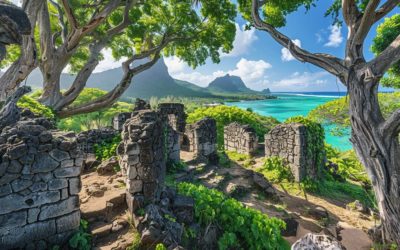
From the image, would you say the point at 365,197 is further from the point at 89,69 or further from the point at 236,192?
the point at 89,69

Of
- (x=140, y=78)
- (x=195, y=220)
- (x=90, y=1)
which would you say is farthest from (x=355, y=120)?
(x=140, y=78)

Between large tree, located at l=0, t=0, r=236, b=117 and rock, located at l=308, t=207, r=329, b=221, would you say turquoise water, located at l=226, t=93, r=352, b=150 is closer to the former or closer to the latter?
rock, located at l=308, t=207, r=329, b=221

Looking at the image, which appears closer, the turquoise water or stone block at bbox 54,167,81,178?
stone block at bbox 54,167,81,178

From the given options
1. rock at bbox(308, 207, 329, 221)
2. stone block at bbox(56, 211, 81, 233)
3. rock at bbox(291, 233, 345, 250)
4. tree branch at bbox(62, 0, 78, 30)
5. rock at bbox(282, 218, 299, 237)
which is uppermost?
tree branch at bbox(62, 0, 78, 30)

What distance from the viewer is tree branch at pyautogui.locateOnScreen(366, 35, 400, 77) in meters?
4.96

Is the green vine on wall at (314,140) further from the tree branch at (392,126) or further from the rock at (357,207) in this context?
the tree branch at (392,126)

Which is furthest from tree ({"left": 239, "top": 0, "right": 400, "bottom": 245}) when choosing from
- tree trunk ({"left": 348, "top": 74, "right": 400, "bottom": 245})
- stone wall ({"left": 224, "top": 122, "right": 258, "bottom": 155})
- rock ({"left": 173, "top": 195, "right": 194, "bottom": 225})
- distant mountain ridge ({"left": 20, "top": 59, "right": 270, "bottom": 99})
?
distant mountain ridge ({"left": 20, "top": 59, "right": 270, "bottom": 99})

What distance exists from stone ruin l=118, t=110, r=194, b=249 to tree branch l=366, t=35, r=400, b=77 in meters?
4.84

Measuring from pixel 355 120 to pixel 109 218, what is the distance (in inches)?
222

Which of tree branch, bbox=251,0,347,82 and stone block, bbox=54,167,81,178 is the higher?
tree branch, bbox=251,0,347,82

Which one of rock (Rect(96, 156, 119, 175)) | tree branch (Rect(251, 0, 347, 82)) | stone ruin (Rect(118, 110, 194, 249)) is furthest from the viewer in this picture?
rock (Rect(96, 156, 119, 175))

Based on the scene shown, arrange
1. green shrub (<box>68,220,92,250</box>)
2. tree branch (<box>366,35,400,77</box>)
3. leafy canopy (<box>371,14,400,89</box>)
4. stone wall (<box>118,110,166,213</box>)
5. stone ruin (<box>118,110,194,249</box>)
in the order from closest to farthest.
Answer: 1. green shrub (<box>68,220,92,250</box>)
2. stone ruin (<box>118,110,194,249</box>)
3. stone wall (<box>118,110,166,213</box>)
4. tree branch (<box>366,35,400,77</box>)
5. leafy canopy (<box>371,14,400,89</box>)

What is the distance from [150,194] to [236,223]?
2043mm

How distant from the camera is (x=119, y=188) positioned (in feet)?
18.1
